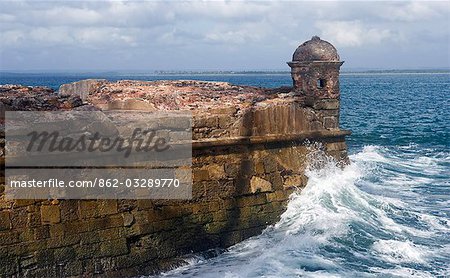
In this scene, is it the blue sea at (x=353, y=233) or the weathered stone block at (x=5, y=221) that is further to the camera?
the blue sea at (x=353, y=233)

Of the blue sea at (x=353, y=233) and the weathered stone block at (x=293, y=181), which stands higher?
the weathered stone block at (x=293, y=181)

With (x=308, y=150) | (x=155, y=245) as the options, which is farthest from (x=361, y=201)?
(x=155, y=245)

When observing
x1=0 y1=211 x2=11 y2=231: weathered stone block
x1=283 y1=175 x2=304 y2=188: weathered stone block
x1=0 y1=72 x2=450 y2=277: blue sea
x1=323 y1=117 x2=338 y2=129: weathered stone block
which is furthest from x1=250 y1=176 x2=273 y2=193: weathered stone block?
x1=0 y1=211 x2=11 y2=231: weathered stone block

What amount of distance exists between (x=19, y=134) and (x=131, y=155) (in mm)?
1618

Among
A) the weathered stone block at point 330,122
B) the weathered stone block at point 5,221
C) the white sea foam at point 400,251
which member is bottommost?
the white sea foam at point 400,251

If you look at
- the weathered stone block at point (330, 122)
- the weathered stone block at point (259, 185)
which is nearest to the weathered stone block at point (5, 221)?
the weathered stone block at point (259, 185)

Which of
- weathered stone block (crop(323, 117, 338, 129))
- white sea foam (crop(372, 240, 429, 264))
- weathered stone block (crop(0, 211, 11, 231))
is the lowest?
white sea foam (crop(372, 240, 429, 264))

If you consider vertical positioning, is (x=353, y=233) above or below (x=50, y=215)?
below

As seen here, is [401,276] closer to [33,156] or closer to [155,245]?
[155,245]

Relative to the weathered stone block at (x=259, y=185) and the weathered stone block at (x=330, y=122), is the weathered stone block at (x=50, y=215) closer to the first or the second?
the weathered stone block at (x=259, y=185)

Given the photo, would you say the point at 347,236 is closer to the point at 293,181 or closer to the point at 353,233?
the point at 353,233

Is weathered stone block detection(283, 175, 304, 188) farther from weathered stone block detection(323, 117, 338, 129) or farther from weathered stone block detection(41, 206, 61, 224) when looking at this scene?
weathered stone block detection(41, 206, 61, 224)

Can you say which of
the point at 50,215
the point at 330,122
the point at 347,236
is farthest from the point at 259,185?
the point at 50,215

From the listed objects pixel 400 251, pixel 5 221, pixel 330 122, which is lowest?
pixel 400 251
